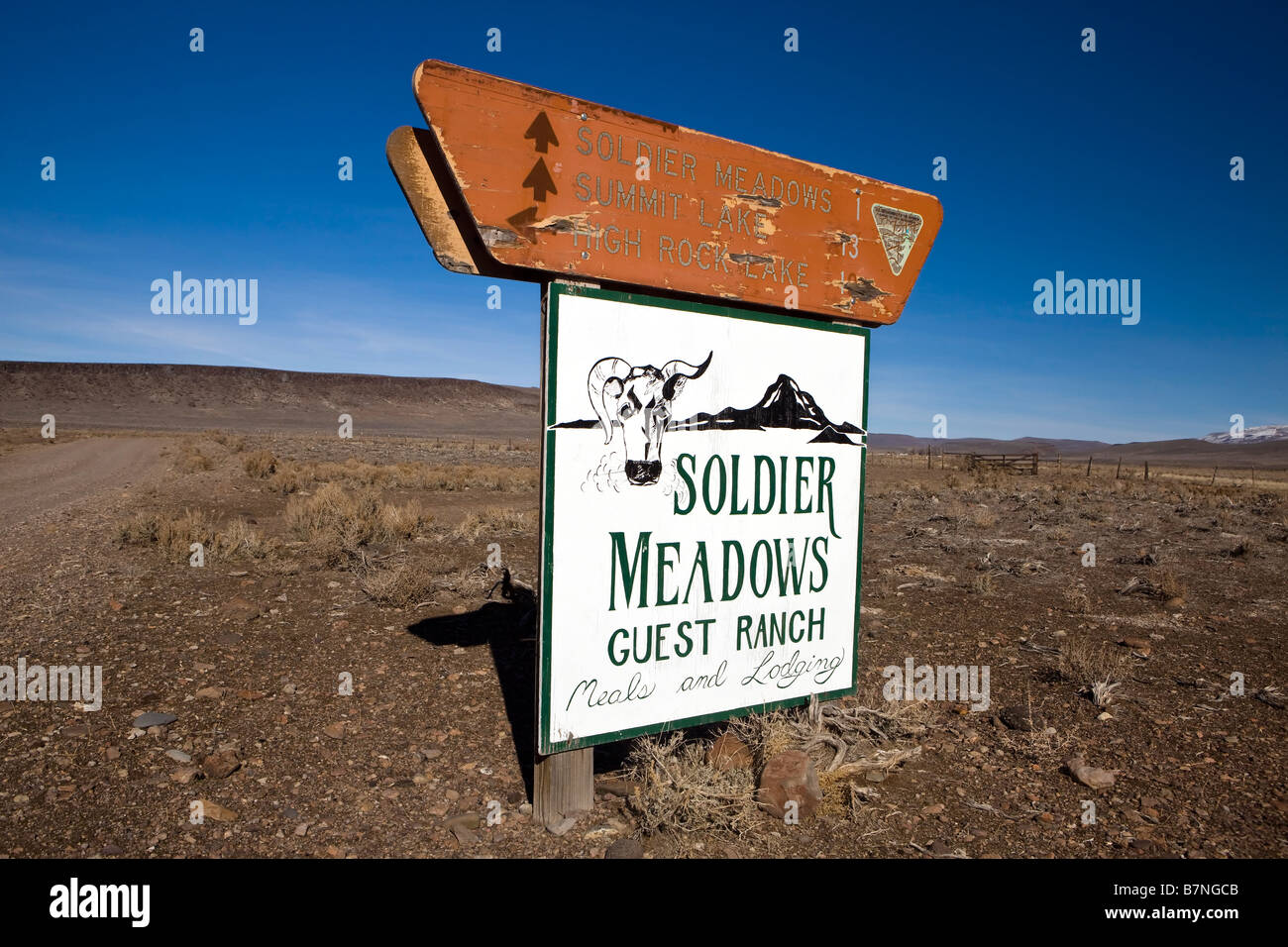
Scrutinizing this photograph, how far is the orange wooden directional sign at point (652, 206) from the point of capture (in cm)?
275

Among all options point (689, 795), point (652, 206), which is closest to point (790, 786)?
point (689, 795)

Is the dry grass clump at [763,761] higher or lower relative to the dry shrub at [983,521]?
lower

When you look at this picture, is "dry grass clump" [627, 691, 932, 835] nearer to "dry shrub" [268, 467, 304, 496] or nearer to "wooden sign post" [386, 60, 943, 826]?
"wooden sign post" [386, 60, 943, 826]

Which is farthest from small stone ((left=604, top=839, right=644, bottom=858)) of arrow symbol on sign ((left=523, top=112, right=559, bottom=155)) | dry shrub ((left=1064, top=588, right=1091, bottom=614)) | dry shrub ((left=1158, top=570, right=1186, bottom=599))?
dry shrub ((left=1158, top=570, right=1186, bottom=599))

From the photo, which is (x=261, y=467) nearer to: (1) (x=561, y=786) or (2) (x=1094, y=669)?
(1) (x=561, y=786)

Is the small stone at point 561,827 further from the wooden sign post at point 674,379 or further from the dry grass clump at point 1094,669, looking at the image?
the dry grass clump at point 1094,669

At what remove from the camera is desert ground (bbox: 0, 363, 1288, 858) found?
10.2ft

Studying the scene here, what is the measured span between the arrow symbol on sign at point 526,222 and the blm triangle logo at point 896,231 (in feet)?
6.26

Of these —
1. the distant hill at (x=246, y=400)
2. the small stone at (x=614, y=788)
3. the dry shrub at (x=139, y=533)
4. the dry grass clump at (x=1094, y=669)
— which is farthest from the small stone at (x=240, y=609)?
the distant hill at (x=246, y=400)

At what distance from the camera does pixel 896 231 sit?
389 cm

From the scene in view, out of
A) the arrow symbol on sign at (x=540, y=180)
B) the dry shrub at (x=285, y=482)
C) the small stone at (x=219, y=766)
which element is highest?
the arrow symbol on sign at (x=540, y=180)

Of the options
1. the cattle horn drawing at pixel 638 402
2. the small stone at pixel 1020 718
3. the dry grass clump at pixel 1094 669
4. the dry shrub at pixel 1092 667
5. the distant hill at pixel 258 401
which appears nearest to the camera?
the cattle horn drawing at pixel 638 402
